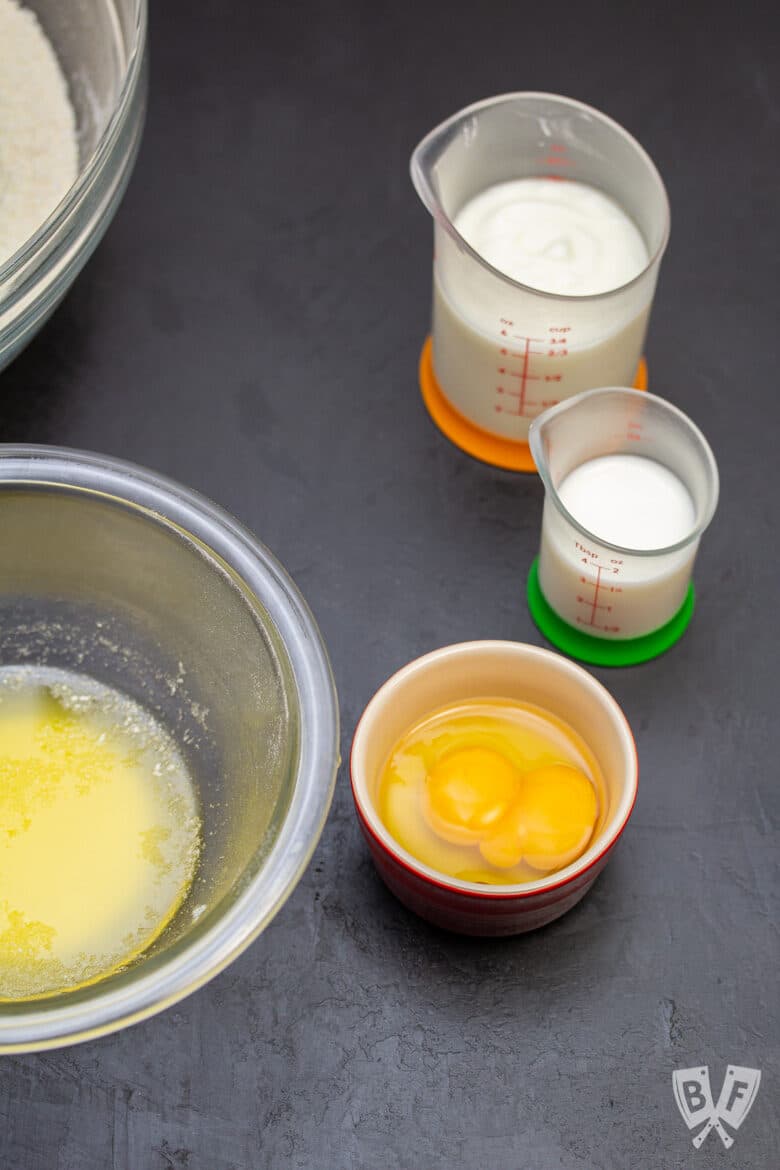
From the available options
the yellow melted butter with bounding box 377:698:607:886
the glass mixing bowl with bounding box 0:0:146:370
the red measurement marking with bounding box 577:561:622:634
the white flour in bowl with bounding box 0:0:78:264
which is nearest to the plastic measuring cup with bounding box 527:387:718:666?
the red measurement marking with bounding box 577:561:622:634

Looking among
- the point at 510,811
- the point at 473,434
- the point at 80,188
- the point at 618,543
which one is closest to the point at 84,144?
the point at 80,188

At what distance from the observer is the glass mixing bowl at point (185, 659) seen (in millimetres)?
1026

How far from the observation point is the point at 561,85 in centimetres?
165

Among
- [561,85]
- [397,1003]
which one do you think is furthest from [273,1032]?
[561,85]

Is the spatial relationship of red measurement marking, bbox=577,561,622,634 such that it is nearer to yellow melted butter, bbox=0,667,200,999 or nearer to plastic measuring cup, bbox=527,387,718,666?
plastic measuring cup, bbox=527,387,718,666

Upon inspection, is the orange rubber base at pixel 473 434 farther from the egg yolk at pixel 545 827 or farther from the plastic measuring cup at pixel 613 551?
the egg yolk at pixel 545 827

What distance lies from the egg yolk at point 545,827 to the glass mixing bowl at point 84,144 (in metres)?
0.58

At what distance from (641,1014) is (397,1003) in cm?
20

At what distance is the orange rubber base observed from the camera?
147cm

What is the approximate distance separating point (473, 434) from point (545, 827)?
0.44m

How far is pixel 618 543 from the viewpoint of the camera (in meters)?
1.31

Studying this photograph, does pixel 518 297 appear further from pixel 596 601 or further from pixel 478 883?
pixel 478 883

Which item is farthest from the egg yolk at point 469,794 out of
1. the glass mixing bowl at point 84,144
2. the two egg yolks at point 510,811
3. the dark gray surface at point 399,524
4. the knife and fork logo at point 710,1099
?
the glass mixing bowl at point 84,144

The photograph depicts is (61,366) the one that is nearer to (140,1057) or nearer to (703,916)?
(140,1057)
